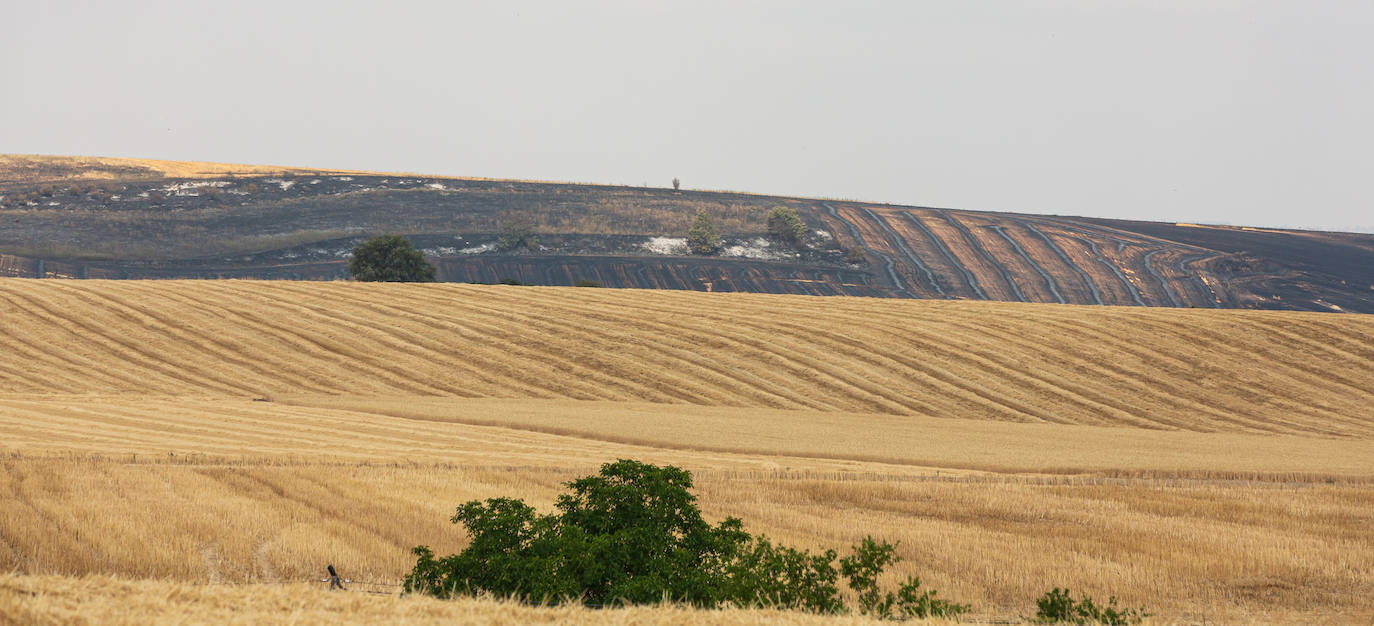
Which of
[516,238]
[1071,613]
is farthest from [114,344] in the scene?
[516,238]

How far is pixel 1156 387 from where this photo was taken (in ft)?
131

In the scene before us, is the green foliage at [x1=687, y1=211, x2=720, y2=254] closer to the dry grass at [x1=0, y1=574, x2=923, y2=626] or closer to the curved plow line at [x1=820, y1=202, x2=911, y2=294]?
the curved plow line at [x1=820, y1=202, x2=911, y2=294]

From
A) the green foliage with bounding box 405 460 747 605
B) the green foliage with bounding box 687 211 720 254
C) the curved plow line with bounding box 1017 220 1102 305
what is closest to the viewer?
the green foliage with bounding box 405 460 747 605

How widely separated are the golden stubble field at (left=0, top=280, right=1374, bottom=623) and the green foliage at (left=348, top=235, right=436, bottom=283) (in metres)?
8.02

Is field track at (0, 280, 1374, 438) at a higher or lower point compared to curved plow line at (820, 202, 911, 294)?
lower

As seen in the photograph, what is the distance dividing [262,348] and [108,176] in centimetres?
6967

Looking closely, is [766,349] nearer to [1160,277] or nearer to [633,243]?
[633,243]

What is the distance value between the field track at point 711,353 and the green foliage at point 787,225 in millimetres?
33472

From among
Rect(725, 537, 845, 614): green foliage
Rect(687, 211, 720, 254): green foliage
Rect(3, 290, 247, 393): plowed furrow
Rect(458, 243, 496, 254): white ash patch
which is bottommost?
Rect(3, 290, 247, 393): plowed furrow

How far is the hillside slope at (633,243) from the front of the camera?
73.2 metres

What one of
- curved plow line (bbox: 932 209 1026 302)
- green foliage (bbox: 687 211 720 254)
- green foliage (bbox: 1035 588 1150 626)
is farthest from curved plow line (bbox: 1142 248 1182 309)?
green foliage (bbox: 1035 588 1150 626)

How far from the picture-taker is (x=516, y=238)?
8288 centimetres

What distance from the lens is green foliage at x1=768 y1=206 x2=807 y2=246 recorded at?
86.3 m

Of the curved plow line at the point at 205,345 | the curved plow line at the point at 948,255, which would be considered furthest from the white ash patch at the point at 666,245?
the curved plow line at the point at 205,345
